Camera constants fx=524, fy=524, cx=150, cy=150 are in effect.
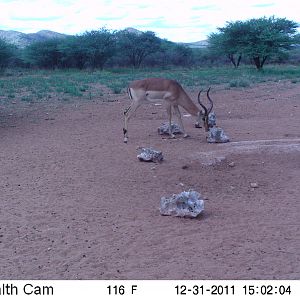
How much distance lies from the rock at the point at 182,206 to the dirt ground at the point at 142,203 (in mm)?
113

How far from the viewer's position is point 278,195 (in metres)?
7.55

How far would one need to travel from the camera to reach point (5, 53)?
44.6m

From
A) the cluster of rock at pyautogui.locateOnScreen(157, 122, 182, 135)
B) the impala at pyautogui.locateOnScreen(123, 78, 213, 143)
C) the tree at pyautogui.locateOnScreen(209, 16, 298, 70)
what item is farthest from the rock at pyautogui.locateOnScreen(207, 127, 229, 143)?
the tree at pyautogui.locateOnScreen(209, 16, 298, 70)

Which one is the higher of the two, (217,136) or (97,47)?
(97,47)

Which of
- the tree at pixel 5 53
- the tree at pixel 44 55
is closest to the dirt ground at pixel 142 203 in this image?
the tree at pixel 5 53

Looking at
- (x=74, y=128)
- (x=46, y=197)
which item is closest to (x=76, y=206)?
(x=46, y=197)

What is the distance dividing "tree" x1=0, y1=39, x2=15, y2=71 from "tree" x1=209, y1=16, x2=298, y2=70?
1771cm

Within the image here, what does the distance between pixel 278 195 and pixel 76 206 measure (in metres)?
2.89

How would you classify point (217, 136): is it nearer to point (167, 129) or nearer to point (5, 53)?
point (167, 129)

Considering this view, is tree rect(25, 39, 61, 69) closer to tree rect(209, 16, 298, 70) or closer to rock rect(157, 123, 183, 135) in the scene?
tree rect(209, 16, 298, 70)

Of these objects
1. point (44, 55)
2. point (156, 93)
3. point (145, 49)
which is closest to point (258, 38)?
point (145, 49)

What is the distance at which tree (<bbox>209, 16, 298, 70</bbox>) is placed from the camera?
1483 inches

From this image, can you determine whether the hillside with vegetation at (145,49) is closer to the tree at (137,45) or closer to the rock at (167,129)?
the tree at (137,45)

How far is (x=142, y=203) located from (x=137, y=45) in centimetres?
4459
